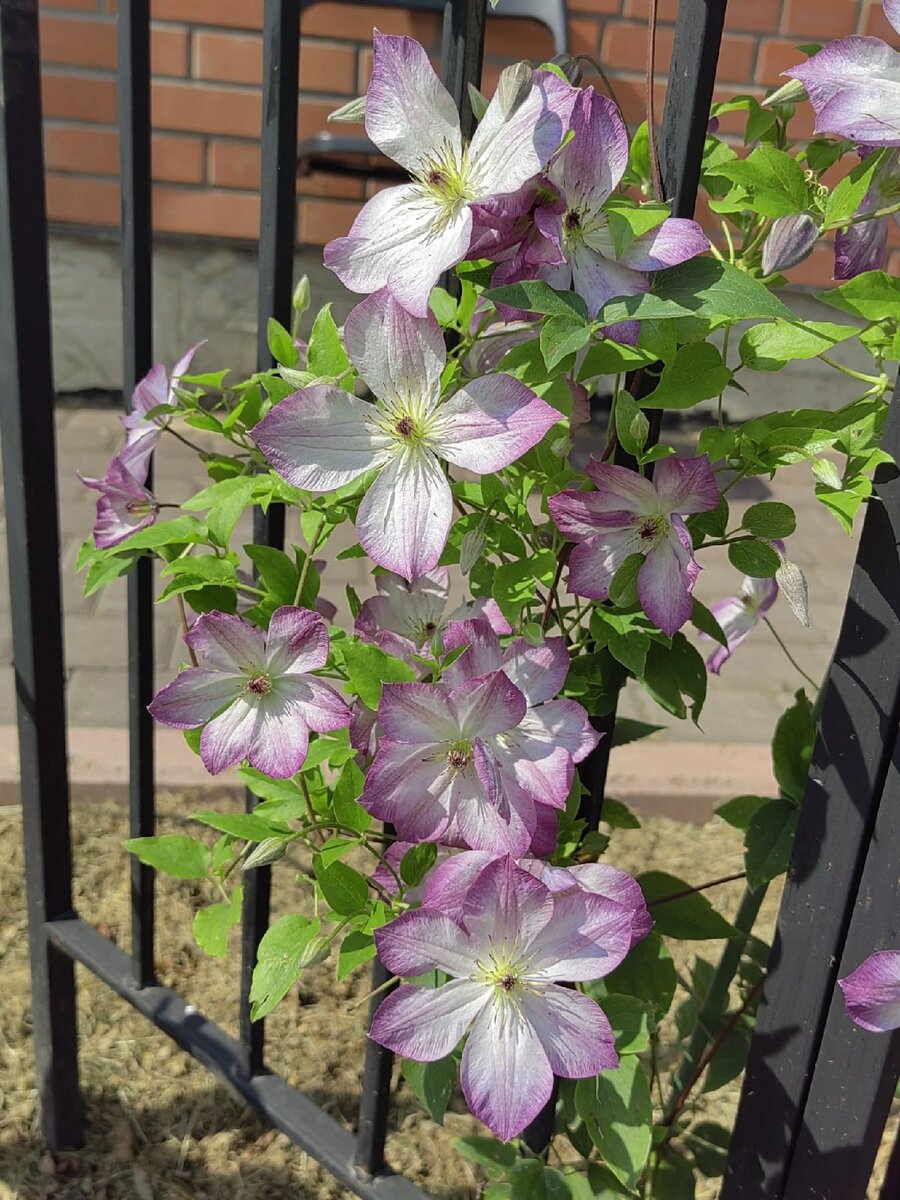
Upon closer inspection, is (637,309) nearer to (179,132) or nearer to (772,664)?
(772,664)

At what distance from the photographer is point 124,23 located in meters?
0.99

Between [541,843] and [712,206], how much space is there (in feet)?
1.45

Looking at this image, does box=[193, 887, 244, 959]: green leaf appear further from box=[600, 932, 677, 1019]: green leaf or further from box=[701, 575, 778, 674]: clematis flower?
box=[701, 575, 778, 674]: clematis flower

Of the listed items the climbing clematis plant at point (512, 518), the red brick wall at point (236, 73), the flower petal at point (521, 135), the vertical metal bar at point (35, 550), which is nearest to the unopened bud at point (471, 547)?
the climbing clematis plant at point (512, 518)

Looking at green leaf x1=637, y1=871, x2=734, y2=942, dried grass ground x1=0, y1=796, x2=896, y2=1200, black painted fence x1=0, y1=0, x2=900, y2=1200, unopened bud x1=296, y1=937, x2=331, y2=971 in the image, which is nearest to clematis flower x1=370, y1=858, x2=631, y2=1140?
unopened bud x1=296, y1=937, x2=331, y2=971

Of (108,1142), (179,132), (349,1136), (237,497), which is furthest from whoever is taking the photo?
(179,132)

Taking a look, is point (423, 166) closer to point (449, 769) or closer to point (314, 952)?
point (449, 769)

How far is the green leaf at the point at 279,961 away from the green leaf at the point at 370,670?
0.62 feet

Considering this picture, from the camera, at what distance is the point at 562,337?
627 millimetres

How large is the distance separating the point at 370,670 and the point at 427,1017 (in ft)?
0.72

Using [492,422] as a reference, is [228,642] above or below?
below

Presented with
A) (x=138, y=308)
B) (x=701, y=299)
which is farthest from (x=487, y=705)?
(x=138, y=308)

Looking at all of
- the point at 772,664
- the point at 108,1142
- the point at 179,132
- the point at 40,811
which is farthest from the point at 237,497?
the point at 179,132

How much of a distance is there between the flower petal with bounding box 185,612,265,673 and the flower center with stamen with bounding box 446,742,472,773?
0.51ft
